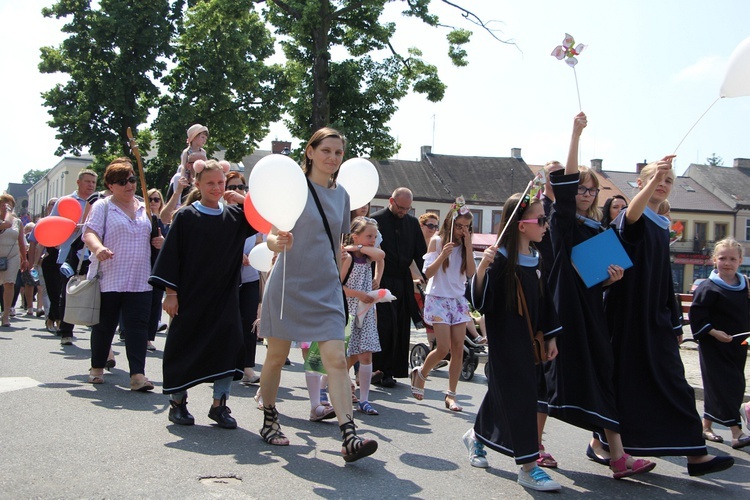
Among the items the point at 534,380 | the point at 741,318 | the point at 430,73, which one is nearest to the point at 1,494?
the point at 534,380

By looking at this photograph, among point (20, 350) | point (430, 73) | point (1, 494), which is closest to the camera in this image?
point (1, 494)

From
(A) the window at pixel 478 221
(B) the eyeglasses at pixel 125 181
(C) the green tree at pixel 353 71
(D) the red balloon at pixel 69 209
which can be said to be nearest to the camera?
(B) the eyeglasses at pixel 125 181

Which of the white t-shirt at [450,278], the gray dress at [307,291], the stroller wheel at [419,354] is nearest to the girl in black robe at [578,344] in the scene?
the gray dress at [307,291]

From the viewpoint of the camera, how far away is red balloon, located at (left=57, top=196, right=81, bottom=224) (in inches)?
366

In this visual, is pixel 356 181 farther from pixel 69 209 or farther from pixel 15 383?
pixel 69 209

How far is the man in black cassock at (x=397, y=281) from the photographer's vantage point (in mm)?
8555

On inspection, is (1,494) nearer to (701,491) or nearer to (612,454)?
(612,454)

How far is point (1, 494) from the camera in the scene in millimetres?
3932

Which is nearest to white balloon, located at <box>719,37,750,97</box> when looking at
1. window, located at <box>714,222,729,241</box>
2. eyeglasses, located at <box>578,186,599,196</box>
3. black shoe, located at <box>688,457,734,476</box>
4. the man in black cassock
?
eyeglasses, located at <box>578,186,599,196</box>

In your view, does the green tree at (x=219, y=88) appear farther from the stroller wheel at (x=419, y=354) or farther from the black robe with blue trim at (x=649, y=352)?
the black robe with blue trim at (x=649, y=352)

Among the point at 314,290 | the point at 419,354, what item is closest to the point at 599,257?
the point at 314,290

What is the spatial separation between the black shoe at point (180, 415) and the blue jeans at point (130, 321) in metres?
1.24

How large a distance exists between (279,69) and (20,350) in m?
26.4

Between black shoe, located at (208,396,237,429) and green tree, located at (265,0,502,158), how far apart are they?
15801 millimetres
